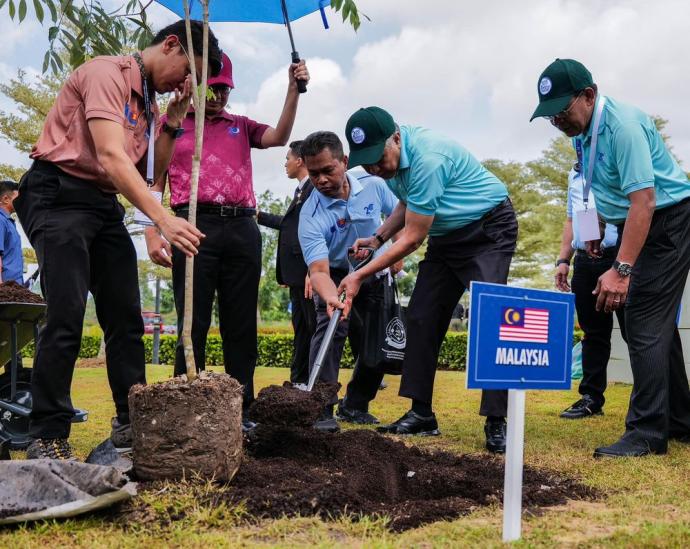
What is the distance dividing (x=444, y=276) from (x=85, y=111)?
227 cm

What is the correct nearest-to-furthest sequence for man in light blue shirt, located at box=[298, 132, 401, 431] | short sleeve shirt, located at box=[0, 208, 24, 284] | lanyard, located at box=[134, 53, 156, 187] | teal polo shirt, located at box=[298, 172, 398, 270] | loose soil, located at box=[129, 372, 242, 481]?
loose soil, located at box=[129, 372, 242, 481] < lanyard, located at box=[134, 53, 156, 187] < man in light blue shirt, located at box=[298, 132, 401, 431] < teal polo shirt, located at box=[298, 172, 398, 270] < short sleeve shirt, located at box=[0, 208, 24, 284]

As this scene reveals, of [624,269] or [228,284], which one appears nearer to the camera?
[624,269]

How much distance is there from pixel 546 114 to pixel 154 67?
6.34 feet

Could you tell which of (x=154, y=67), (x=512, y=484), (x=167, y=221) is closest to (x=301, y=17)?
(x=154, y=67)

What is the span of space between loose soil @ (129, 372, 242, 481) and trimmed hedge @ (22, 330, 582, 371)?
914cm

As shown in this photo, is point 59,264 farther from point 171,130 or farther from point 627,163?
point 627,163

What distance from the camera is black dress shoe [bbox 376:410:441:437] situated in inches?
170

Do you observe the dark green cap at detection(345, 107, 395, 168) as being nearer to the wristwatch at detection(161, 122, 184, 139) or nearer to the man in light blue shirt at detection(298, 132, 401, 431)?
the man in light blue shirt at detection(298, 132, 401, 431)

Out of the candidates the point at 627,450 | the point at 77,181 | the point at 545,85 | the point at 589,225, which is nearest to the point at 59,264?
the point at 77,181

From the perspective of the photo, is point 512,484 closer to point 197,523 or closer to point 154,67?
point 197,523

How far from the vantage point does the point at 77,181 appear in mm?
3248

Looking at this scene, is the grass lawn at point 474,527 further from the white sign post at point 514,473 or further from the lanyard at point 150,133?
the lanyard at point 150,133

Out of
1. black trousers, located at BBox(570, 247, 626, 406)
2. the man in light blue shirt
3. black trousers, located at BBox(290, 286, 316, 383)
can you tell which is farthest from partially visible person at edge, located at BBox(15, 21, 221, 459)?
black trousers, located at BBox(570, 247, 626, 406)

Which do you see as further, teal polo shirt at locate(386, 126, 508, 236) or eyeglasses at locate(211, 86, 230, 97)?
eyeglasses at locate(211, 86, 230, 97)
